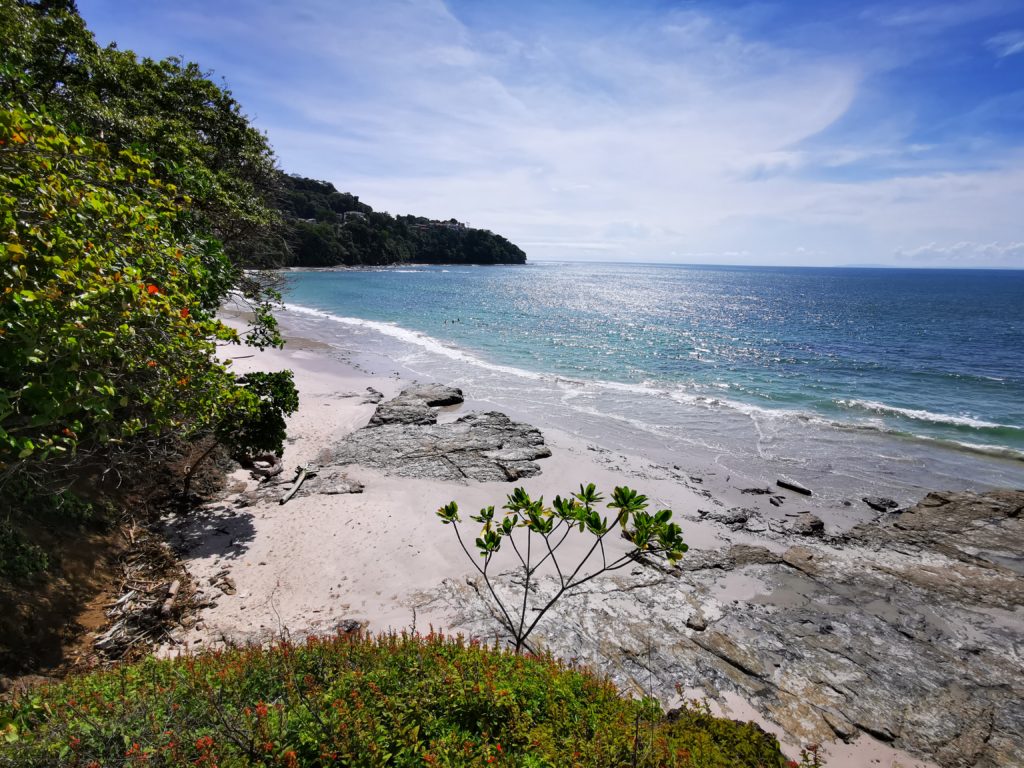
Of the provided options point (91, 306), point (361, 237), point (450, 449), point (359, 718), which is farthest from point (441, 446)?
point (361, 237)

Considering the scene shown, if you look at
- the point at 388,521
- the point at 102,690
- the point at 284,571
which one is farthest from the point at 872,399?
the point at 102,690

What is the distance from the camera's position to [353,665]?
5074 mm

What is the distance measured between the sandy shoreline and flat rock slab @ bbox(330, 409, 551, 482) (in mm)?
548

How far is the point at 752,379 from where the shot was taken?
29.4m

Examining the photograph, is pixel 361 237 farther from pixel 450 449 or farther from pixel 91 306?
pixel 91 306

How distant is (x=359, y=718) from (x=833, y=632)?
9.07 m

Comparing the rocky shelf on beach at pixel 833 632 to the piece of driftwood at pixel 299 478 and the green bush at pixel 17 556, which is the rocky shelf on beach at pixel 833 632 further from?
the green bush at pixel 17 556

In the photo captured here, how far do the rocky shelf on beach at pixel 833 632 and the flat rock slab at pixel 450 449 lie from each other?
18.2ft

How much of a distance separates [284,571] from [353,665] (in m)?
5.53

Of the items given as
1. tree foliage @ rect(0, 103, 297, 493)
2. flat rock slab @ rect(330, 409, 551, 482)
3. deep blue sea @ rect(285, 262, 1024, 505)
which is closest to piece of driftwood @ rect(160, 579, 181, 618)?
tree foliage @ rect(0, 103, 297, 493)

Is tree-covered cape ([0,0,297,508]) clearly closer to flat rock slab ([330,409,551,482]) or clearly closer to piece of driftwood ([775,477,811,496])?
flat rock slab ([330,409,551,482])

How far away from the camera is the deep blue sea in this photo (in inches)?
715

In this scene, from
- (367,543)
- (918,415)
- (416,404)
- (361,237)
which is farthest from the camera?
(361,237)

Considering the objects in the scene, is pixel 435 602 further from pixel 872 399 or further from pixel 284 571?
pixel 872 399
